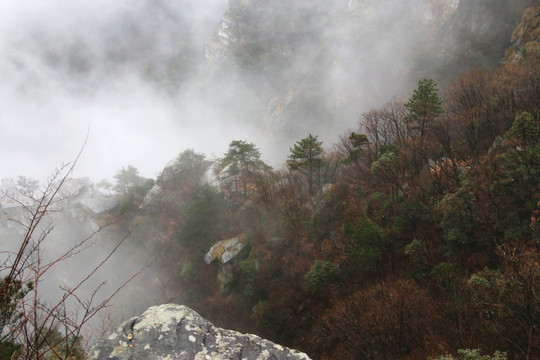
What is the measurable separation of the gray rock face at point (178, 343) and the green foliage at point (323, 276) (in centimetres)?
1324

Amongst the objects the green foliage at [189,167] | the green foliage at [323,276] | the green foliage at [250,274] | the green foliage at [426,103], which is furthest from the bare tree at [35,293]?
the green foliage at [189,167]

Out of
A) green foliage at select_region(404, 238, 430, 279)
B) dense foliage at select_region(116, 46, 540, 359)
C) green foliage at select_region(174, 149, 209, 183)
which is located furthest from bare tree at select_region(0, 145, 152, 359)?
green foliage at select_region(174, 149, 209, 183)

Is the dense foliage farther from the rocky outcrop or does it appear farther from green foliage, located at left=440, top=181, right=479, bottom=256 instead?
the rocky outcrop

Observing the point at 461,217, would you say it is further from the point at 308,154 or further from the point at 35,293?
the point at 35,293

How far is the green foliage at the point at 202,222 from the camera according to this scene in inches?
1215

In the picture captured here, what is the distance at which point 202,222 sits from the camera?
31.3 metres

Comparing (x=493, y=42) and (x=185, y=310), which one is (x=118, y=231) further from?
(x=493, y=42)

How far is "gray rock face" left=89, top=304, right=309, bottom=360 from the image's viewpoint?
4789 mm

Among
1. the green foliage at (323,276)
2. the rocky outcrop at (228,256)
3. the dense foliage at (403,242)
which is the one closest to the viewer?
the dense foliage at (403,242)

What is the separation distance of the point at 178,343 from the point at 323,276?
14.2 meters

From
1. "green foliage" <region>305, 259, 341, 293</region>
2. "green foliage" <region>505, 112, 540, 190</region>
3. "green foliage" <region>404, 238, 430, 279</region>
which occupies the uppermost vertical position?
"green foliage" <region>505, 112, 540, 190</region>

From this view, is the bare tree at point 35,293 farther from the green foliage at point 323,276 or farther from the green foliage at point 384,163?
the green foliage at point 384,163

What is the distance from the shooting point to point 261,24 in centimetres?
8888

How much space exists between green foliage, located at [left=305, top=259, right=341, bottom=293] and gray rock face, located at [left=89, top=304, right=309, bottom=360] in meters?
13.2
